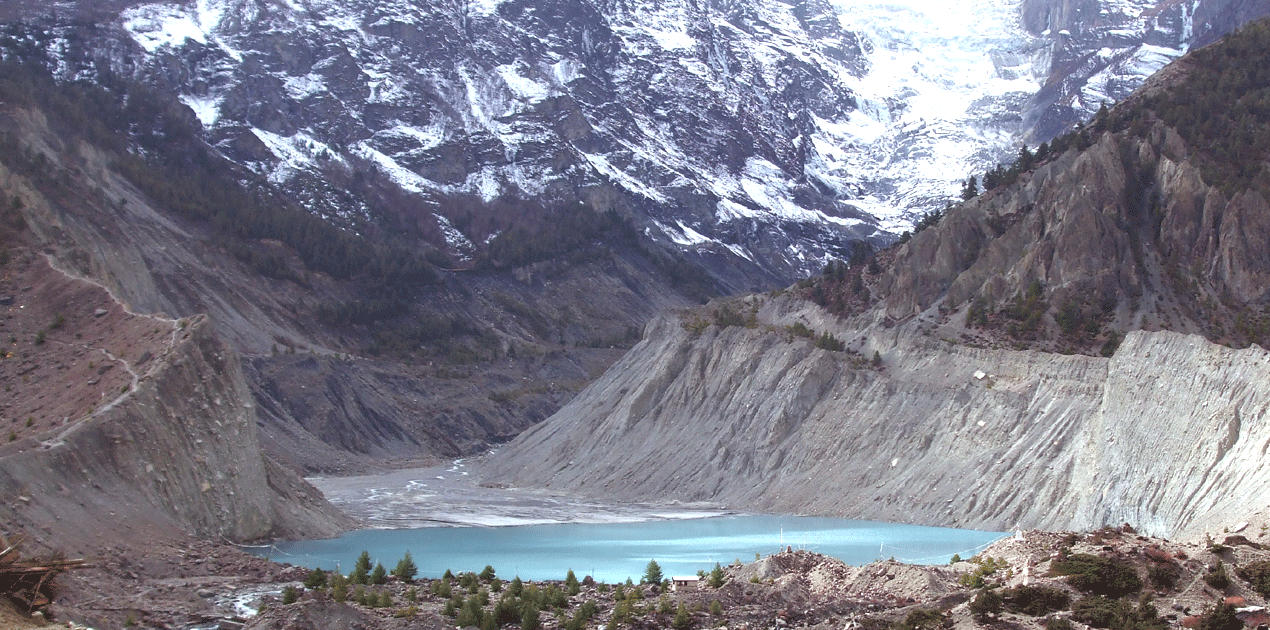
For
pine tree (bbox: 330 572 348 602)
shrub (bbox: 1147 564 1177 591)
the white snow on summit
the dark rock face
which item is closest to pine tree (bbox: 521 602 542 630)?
pine tree (bbox: 330 572 348 602)

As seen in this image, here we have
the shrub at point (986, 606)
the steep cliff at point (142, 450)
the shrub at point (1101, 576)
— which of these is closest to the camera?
the shrub at point (986, 606)

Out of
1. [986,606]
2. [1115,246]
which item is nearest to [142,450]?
[986,606]

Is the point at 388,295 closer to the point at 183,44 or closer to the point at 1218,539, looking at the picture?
the point at 183,44

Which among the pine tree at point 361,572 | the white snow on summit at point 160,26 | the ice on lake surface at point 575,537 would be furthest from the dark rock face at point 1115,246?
the white snow on summit at point 160,26

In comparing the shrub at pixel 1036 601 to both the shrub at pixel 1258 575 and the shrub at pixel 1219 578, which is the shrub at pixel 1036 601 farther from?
the shrub at pixel 1258 575

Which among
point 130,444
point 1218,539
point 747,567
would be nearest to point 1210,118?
point 1218,539
